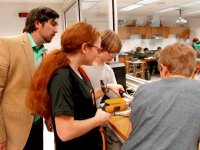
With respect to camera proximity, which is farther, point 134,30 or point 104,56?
point 134,30

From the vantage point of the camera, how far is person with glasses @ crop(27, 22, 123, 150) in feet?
3.16

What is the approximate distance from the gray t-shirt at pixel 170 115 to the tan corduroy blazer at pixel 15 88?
853 millimetres

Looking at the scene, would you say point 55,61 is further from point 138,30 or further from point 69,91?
point 138,30

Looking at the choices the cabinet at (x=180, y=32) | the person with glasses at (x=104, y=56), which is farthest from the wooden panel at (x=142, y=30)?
the person with glasses at (x=104, y=56)

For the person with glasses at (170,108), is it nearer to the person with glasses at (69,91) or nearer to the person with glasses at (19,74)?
the person with glasses at (69,91)

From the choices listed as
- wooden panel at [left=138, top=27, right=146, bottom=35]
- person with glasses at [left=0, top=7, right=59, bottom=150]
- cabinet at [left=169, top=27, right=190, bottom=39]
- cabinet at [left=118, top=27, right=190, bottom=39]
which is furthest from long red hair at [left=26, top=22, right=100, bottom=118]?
cabinet at [left=169, top=27, right=190, bottom=39]

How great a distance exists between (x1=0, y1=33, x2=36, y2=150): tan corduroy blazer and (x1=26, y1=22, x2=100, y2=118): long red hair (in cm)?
37

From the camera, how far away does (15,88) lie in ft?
4.66

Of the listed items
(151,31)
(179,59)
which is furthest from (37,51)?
(151,31)

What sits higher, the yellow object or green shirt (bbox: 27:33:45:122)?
green shirt (bbox: 27:33:45:122)

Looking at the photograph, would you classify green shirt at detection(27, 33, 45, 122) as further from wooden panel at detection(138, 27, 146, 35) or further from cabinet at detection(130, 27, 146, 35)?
wooden panel at detection(138, 27, 146, 35)

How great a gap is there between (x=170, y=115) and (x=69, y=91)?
0.46 meters

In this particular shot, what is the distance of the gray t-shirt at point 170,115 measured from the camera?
89 centimetres

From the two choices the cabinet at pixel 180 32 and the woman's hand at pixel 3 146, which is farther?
the cabinet at pixel 180 32
